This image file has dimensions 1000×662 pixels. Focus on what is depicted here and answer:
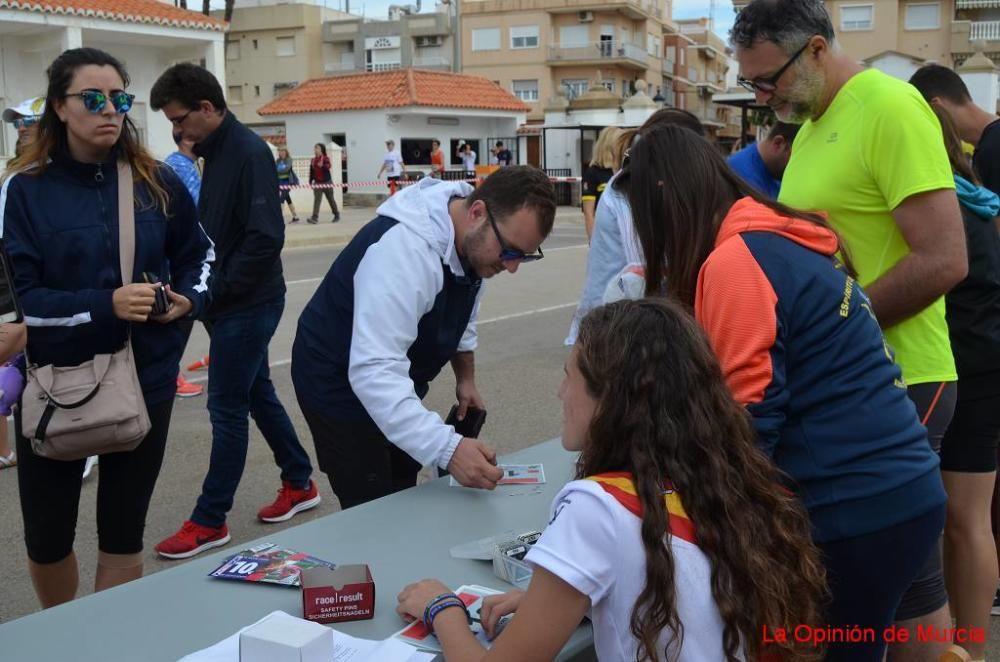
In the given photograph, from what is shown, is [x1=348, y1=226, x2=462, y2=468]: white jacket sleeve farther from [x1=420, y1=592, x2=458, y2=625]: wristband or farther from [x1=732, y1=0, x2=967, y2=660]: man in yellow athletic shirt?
[x1=732, y1=0, x2=967, y2=660]: man in yellow athletic shirt

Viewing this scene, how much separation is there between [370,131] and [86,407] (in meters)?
30.9

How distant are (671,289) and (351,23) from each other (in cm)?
6413

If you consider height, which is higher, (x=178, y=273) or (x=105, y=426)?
(x=178, y=273)

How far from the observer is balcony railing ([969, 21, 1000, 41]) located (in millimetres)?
48338

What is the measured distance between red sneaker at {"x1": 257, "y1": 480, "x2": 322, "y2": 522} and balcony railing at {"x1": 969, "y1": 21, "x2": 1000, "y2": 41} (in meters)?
52.4

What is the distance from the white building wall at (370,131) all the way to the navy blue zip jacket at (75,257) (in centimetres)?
2825

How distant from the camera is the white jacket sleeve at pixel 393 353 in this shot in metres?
2.58

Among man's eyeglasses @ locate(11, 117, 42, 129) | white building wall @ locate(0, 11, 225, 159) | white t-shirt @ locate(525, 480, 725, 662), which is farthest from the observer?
white building wall @ locate(0, 11, 225, 159)

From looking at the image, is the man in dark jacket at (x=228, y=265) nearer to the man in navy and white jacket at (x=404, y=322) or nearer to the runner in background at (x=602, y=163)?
the man in navy and white jacket at (x=404, y=322)

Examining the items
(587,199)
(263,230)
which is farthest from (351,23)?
(263,230)

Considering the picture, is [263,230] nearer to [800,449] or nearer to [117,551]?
[117,551]

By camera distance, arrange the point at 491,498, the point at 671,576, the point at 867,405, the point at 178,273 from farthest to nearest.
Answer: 1. the point at 178,273
2. the point at 491,498
3. the point at 867,405
4. the point at 671,576

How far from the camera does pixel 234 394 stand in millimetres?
4227

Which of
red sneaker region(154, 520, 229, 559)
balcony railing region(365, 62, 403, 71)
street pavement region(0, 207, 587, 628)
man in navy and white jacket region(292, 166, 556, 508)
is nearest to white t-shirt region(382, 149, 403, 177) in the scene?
street pavement region(0, 207, 587, 628)
